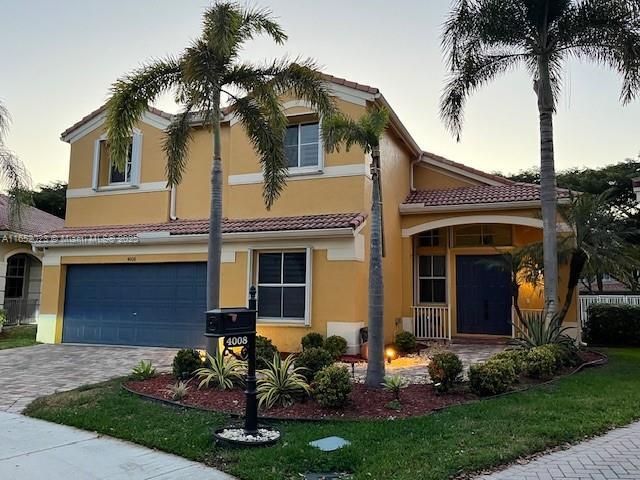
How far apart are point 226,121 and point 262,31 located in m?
4.87

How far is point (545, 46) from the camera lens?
11.6 metres

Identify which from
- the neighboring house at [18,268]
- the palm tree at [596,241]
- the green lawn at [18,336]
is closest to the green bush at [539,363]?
the palm tree at [596,241]

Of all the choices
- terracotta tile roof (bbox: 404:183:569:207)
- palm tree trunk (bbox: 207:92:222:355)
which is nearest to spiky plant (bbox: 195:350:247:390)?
palm tree trunk (bbox: 207:92:222:355)

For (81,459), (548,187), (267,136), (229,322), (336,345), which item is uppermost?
(267,136)

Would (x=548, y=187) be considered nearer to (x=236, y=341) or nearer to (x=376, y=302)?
(x=376, y=302)

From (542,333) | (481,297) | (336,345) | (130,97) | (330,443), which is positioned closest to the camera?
(330,443)

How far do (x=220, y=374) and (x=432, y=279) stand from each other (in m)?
9.38

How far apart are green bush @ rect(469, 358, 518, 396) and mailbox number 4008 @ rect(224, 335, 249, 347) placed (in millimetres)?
3722

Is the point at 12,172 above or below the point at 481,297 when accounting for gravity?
above

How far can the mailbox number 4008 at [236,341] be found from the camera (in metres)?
5.95

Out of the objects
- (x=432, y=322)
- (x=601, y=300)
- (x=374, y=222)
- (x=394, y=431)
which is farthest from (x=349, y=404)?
(x=601, y=300)

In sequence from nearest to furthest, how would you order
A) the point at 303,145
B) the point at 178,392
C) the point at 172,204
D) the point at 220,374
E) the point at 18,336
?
the point at 178,392 < the point at 220,374 < the point at 303,145 < the point at 172,204 < the point at 18,336

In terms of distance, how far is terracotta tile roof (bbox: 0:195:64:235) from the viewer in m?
19.0

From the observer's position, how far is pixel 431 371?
7668 millimetres
